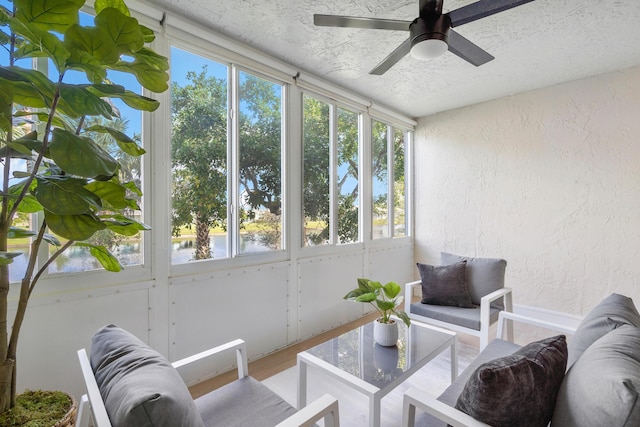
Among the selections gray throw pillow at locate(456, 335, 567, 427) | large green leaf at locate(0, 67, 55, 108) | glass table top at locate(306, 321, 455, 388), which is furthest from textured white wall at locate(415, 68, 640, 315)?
large green leaf at locate(0, 67, 55, 108)

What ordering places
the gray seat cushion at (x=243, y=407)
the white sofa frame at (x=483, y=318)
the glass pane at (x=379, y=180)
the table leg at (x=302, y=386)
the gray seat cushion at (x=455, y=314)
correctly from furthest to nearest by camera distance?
the glass pane at (x=379, y=180) → the gray seat cushion at (x=455, y=314) → the white sofa frame at (x=483, y=318) → the table leg at (x=302, y=386) → the gray seat cushion at (x=243, y=407)

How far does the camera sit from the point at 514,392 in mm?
933

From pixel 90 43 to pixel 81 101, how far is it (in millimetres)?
166

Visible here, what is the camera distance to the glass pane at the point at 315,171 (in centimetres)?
306

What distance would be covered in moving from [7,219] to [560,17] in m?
3.18

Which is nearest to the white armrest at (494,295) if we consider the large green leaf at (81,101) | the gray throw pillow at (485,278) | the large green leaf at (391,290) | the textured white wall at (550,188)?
the gray throw pillow at (485,278)

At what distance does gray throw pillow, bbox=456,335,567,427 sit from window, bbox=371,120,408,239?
2.86 meters

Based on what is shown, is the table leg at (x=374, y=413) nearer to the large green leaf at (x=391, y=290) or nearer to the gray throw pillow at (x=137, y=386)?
the large green leaf at (x=391, y=290)

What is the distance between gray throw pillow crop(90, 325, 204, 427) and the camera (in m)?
0.78

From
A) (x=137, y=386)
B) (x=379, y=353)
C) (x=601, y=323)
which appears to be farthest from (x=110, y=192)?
(x=601, y=323)

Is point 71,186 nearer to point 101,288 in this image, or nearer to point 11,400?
point 11,400

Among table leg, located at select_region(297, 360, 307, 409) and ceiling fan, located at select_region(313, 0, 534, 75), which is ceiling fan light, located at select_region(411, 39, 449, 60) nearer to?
ceiling fan, located at select_region(313, 0, 534, 75)

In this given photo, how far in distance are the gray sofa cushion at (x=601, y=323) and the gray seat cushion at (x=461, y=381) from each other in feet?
1.38

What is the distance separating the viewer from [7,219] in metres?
1.04
